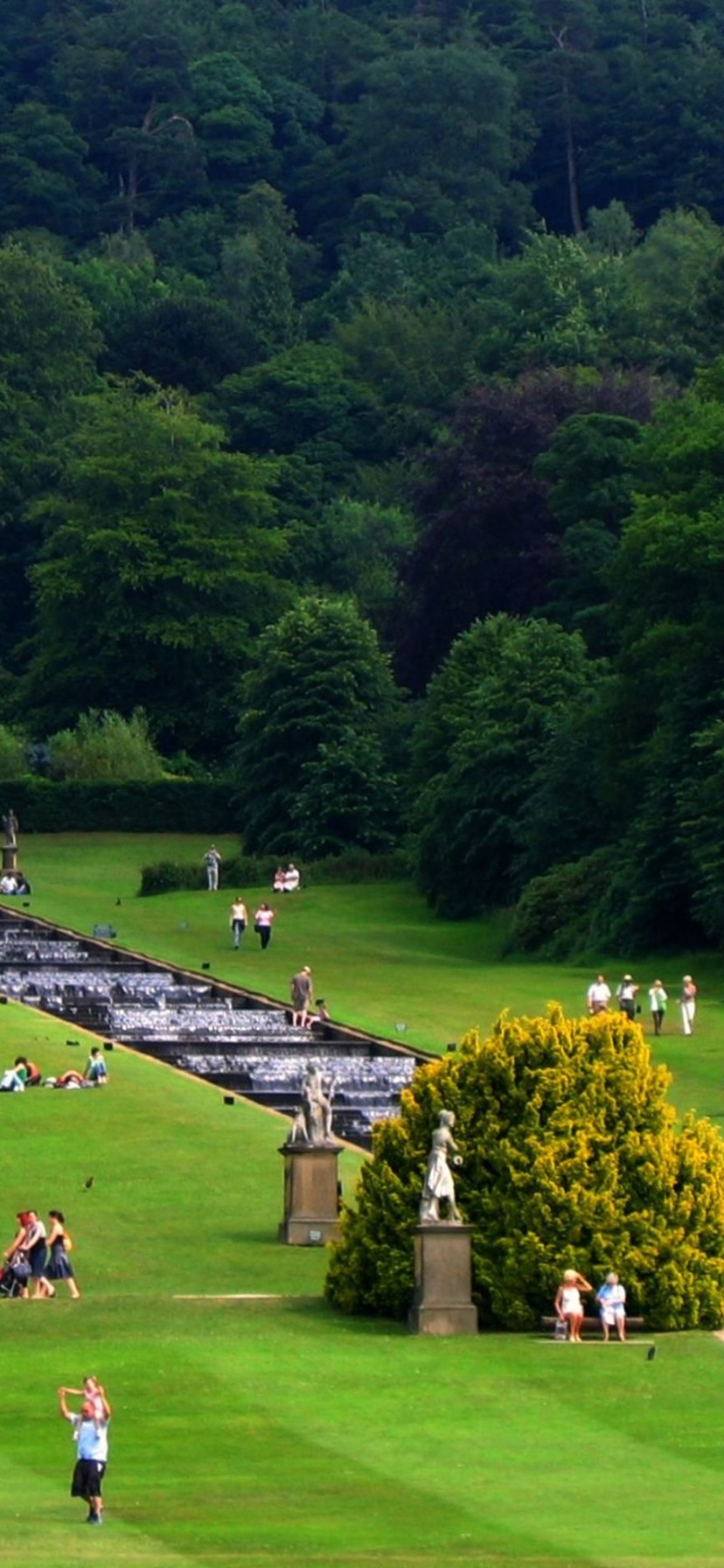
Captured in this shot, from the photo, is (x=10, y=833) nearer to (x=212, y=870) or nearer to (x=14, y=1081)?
(x=212, y=870)

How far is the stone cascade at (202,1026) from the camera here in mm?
58812

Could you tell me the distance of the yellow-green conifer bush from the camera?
39625 mm

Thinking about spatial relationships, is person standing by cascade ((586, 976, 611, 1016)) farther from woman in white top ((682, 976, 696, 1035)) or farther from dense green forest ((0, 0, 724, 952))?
dense green forest ((0, 0, 724, 952))

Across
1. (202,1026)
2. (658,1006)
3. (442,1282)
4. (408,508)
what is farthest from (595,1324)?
(408,508)

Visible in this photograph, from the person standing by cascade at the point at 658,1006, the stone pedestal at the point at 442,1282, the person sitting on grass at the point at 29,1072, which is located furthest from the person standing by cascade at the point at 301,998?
the stone pedestal at the point at 442,1282

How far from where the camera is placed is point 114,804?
106 metres

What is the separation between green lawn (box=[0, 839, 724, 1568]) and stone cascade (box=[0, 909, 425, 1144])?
171 inches

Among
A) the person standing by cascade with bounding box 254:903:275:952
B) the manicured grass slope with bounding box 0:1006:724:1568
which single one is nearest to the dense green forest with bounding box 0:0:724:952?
the person standing by cascade with bounding box 254:903:275:952

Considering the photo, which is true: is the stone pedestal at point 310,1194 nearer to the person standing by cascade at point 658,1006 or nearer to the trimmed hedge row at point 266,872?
the person standing by cascade at point 658,1006

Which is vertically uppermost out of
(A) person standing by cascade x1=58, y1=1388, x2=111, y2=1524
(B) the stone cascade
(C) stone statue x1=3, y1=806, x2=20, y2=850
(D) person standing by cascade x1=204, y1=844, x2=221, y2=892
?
(C) stone statue x1=3, y1=806, x2=20, y2=850

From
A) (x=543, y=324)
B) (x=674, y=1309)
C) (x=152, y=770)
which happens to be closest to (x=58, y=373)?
(x=543, y=324)

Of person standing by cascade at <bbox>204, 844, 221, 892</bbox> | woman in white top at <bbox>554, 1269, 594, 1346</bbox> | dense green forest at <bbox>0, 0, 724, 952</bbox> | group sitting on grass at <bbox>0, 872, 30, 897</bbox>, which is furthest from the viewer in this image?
person standing by cascade at <bbox>204, 844, 221, 892</bbox>

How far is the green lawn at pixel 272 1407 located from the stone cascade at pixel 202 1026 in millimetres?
4349

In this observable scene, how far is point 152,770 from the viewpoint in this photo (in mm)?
109750
